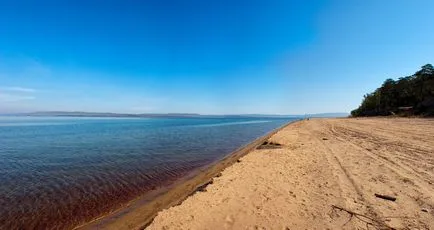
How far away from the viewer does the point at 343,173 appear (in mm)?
9883

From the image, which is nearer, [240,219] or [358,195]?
[240,219]

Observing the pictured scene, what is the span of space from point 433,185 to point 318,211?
4565 mm

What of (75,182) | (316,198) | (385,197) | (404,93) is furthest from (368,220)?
(404,93)

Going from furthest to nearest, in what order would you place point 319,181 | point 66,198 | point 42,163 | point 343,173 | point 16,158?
point 16,158 < point 42,163 < point 66,198 < point 343,173 < point 319,181

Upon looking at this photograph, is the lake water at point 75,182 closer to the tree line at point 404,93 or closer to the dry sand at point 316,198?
the dry sand at point 316,198

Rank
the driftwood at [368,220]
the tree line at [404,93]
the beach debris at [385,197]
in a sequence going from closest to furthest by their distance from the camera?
the driftwood at [368,220], the beach debris at [385,197], the tree line at [404,93]

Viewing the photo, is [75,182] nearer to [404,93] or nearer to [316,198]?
[316,198]

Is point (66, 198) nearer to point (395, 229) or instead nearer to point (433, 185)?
point (395, 229)

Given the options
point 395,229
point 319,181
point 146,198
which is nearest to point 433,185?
point 319,181

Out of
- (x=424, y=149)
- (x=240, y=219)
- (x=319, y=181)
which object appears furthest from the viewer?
(x=424, y=149)

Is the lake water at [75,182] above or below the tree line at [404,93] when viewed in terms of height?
below

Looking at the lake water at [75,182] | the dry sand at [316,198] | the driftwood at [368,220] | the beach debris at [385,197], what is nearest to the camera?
the driftwood at [368,220]

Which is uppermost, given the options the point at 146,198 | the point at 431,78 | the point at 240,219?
the point at 431,78

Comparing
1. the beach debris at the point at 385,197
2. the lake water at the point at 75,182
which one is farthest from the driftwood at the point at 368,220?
the lake water at the point at 75,182
